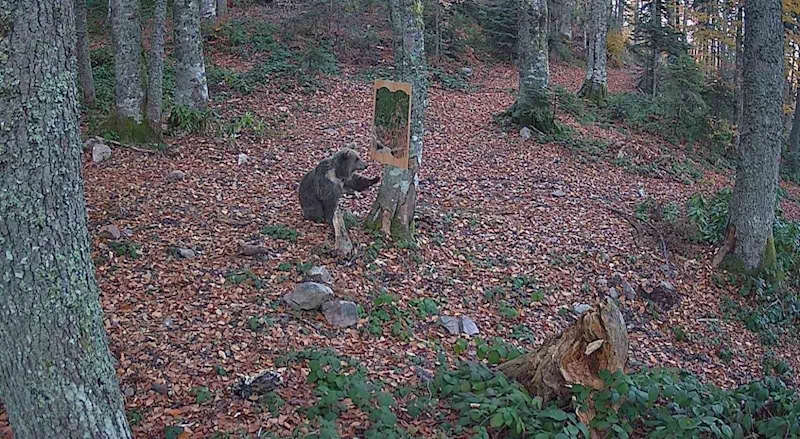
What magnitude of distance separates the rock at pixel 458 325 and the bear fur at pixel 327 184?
5.99 feet

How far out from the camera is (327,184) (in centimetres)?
659

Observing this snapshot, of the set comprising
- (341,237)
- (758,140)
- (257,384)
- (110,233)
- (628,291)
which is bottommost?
(628,291)

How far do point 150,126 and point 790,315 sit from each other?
29.7 ft

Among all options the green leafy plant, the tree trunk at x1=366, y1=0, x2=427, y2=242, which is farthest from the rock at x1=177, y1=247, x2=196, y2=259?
the tree trunk at x1=366, y1=0, x2=427, y2=242

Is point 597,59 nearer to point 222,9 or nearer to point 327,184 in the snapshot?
point 222,9

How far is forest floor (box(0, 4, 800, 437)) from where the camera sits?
4398 mm

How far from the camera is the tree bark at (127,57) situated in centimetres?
896

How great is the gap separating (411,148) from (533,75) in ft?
23.2

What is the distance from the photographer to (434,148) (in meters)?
11.2

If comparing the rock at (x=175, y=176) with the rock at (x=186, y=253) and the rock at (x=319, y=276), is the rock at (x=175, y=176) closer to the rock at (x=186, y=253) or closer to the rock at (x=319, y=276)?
the rock at (x=186, y=253)

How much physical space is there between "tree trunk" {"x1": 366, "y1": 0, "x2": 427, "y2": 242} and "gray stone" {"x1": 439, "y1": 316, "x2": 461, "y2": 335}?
4.47ft

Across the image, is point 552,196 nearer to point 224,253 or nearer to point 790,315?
point 790,315

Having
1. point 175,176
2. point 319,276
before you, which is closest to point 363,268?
point 319,276

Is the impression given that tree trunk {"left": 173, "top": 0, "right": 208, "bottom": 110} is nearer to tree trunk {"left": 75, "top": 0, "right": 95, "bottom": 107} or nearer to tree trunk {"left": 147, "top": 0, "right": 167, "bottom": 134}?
tree trunk {"left": 147, "top": 0, "right": 167, "bottom": 134}
